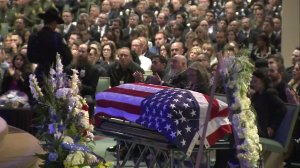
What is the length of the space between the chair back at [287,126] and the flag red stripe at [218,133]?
1.86 metres

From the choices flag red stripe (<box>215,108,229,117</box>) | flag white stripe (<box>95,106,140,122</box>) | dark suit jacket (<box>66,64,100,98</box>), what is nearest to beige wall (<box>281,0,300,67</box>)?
dark suit jacket (<box>66,64,100,98</box>)

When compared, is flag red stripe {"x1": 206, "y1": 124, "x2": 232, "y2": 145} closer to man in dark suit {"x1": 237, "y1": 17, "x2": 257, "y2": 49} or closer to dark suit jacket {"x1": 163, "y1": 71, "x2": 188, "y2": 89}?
dark suit jacket {"x1": 163, "y1": 71, "x2": 188, "y2": 89}

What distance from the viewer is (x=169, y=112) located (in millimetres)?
8984

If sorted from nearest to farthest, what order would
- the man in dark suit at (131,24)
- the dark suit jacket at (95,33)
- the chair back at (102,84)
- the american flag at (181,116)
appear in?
1. the american flag at (181,116)
2. the chair back at (102,84)
3. the man in dark suit at (131,24)
4. the dark suit jacket at (95,33)

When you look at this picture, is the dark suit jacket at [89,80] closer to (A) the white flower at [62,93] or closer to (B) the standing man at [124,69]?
(B) the standing man at [124,69]

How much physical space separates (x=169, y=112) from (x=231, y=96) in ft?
2.12

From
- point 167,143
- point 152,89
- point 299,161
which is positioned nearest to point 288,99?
point 299,161

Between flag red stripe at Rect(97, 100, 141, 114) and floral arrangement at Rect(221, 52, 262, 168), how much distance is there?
4.59 ft

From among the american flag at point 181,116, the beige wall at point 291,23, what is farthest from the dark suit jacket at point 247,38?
the american flag at point 181,116

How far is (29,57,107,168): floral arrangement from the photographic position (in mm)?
6848

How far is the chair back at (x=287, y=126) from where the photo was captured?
11.0 meters

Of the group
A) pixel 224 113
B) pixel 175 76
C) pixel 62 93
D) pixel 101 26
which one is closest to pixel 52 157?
pixel 62 93

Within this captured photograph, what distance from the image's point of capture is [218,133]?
30.1 feet

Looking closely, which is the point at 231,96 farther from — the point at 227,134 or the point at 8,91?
the point at 8,91
